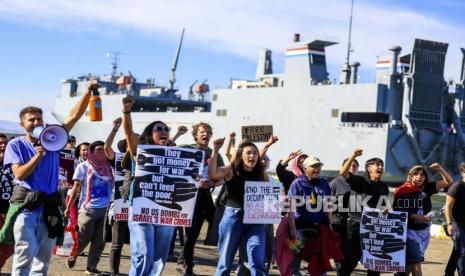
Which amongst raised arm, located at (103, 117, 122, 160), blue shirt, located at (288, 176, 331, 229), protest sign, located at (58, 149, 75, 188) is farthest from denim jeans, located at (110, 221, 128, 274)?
protest sign, located at (58, 149, 75, 188)

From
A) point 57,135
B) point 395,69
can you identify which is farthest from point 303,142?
point 57,135

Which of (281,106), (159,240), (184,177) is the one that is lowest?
(159,240)

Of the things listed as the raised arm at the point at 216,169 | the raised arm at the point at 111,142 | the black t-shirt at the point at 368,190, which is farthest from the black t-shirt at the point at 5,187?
the black t-shirt at the point at 368,190

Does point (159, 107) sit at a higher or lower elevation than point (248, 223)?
higher

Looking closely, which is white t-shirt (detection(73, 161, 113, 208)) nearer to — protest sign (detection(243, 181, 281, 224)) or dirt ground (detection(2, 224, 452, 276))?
dirt ground (detection(2, 224, 452, 276))

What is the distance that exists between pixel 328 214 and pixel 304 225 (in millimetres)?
277

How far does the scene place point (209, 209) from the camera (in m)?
8.73

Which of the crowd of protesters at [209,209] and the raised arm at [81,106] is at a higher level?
the raised arm at [81,106]

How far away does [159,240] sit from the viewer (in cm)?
658

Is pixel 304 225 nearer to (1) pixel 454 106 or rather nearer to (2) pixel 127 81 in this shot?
(1) pixel 454 106

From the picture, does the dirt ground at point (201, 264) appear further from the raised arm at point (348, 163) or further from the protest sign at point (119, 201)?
the raised arm at point (348, 163)

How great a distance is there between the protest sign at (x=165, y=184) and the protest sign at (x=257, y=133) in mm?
1556

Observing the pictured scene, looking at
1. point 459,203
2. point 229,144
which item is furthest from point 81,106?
point 459,203

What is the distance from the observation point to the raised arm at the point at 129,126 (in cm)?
638
